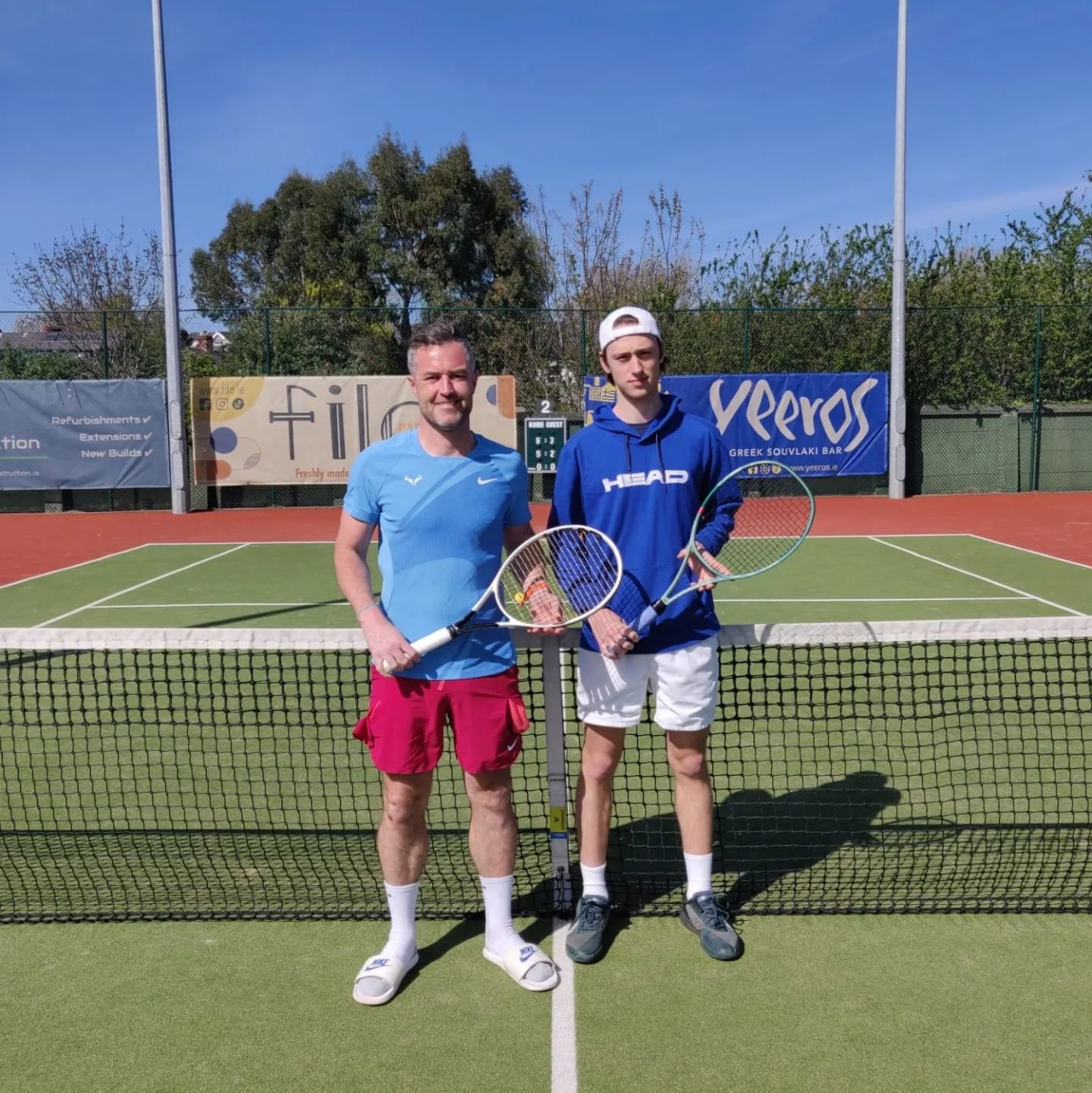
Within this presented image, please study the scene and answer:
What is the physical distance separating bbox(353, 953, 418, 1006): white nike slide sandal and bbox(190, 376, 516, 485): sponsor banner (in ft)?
47.5

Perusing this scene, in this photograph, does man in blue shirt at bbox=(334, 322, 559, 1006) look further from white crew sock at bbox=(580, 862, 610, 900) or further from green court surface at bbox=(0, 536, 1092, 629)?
green court surface at bbox=(0, 536, 1092, 629)

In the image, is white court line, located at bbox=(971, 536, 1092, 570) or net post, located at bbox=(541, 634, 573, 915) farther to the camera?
white court line, located at bbox=(971, 536, 1092, 570)

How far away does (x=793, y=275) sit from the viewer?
21969 mm

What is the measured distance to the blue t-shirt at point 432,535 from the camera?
2.80m

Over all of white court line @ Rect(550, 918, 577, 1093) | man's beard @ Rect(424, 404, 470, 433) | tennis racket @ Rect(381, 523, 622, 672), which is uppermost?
man's beard @ Rect(424, 404, 470, 433)

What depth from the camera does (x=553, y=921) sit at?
3.31 m

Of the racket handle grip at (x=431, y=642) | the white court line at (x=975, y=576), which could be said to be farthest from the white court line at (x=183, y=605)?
the racket handle grip at (x=431, y=642)

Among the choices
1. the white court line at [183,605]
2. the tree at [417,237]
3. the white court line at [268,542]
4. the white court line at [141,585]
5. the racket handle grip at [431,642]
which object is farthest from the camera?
the tree at [417,237]

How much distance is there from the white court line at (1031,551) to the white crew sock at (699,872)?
865 centimetres

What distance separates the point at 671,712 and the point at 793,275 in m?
20.5

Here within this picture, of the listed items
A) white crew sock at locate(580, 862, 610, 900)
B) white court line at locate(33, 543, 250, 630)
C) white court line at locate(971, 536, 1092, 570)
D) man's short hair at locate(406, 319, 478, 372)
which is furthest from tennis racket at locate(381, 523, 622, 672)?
white court line at locate(971, 536, 1092, 570)

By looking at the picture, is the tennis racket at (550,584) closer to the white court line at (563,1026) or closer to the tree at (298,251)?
the white court line at (563,1026)

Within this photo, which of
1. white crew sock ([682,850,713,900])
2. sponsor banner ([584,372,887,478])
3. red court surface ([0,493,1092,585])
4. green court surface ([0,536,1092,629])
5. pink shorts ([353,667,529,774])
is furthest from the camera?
sponsor banner ([584,372,887,478])

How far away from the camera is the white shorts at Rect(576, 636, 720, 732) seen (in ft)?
10.0
